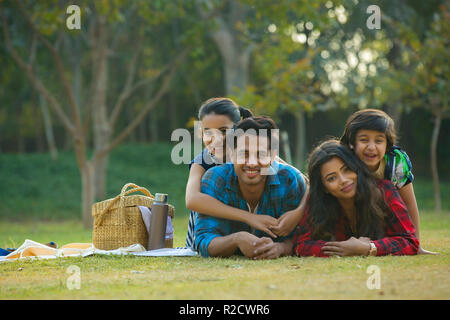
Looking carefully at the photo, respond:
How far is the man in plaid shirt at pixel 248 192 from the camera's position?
4.86 m

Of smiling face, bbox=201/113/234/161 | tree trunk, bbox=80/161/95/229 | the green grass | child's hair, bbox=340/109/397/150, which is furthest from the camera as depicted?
the green grass

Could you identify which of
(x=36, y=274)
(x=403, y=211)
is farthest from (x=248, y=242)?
(x=36, y=274)

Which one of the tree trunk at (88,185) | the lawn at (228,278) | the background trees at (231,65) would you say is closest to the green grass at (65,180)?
the background trees at (231,65)

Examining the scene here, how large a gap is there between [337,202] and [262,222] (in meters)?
0.67

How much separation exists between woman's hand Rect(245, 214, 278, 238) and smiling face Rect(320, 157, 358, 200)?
53 centimetres

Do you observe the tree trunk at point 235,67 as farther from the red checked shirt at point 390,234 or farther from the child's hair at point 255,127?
the red checked shirt at point 390,234

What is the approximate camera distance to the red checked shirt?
186 inches

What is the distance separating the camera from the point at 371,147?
16.2ft

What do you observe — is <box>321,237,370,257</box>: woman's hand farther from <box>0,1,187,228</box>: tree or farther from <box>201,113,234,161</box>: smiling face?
<box>0,1,187,228</box>: tree

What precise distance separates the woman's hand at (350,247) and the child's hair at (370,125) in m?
0.90

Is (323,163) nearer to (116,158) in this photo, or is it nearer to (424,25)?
(424,25)
